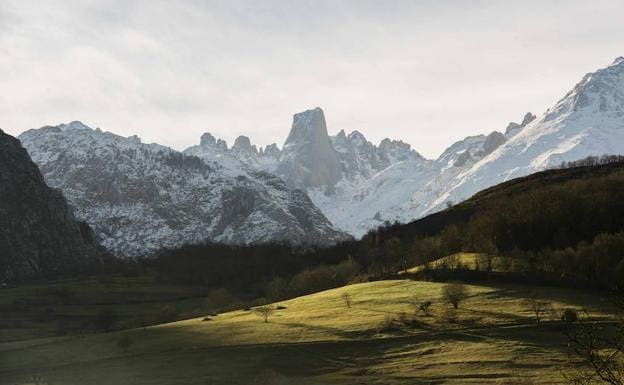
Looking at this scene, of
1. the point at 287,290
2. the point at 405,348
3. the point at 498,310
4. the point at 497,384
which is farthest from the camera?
the point at 287,290

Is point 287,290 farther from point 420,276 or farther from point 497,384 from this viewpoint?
point 497,384

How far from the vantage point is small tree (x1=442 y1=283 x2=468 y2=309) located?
9475cm

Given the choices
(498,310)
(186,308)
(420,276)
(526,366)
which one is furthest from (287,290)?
(526,366)

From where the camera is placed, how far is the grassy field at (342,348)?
6328cm

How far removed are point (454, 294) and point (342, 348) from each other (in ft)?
89.8

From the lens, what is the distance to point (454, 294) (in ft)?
315

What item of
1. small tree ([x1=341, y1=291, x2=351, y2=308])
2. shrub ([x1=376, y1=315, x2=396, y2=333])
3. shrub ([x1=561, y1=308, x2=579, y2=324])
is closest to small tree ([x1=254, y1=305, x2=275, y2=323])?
small tree ([x1=341, y1=291, x2=351, y2=308])

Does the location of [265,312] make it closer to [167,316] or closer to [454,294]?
[454,294]

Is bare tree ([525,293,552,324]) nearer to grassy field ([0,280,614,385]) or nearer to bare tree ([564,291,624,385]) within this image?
grassy field ([0,280,614,385])

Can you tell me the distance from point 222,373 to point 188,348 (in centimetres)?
1722

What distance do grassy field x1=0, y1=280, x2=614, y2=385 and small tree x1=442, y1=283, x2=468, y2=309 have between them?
128 cm

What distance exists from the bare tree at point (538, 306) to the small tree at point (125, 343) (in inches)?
2135

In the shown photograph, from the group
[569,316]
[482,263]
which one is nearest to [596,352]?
[569,316]

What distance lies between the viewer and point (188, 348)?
8238cm
